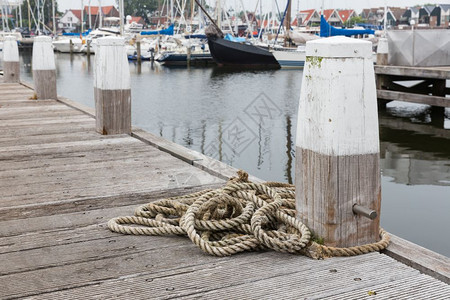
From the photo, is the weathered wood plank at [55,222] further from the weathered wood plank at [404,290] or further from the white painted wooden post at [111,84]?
the white painted wooden post at [111,84]

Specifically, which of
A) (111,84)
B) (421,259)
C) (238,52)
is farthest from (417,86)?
(238,52)

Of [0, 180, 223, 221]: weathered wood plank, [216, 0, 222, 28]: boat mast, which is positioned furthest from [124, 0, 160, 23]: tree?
[0, 180, 223, 221]: weathered wood plank

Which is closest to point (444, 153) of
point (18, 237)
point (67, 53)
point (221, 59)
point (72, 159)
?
point (72, 159)

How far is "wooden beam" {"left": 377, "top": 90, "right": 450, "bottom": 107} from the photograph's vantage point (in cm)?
1386

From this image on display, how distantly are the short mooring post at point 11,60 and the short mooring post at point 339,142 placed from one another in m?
12.6

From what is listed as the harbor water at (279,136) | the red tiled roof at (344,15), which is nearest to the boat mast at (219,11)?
the harbor water at (279,136)

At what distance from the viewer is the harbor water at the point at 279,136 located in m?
7.41

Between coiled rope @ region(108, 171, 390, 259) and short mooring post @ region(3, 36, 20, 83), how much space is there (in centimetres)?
1181

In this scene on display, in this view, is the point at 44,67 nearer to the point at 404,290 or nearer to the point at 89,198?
the point at 89,198

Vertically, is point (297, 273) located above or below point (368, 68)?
below

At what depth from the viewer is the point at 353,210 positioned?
2.90m

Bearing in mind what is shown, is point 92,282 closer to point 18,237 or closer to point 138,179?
point 18,237

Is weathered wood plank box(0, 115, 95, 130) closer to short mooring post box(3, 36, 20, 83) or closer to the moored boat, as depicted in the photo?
short mooring post box(3, 36, 20, 83)

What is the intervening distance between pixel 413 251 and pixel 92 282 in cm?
160
